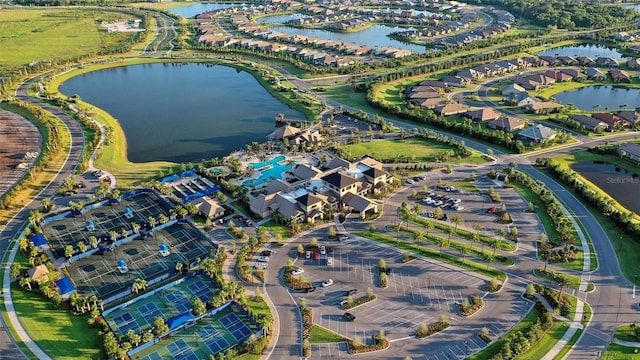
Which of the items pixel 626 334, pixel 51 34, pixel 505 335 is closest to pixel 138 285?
pixel 505 335

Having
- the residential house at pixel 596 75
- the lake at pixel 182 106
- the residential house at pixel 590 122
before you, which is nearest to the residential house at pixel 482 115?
the residential house at pixel 590 122

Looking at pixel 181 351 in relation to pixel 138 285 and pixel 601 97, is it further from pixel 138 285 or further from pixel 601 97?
pixel 601 97

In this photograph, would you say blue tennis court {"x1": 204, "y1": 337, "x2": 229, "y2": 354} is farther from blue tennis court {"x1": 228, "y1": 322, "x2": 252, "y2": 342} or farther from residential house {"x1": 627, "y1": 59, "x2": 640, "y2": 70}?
residential house {"x1": 627, "y1": 59, "x2": 640, "y2": 70}

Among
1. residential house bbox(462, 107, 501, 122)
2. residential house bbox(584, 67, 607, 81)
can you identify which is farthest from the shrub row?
residential house bbox(584, 67, 607, 81)

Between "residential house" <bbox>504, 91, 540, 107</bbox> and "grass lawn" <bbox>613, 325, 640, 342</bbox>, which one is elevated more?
"residential house" <bbox>504, 91, 540, 107</bbox>

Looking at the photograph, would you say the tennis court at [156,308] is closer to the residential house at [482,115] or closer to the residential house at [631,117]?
the residential house at [482,115]

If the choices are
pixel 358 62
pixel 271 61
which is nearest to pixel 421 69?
pixel 358 62

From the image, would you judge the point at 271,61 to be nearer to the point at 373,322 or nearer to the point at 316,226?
the point at 316,226
